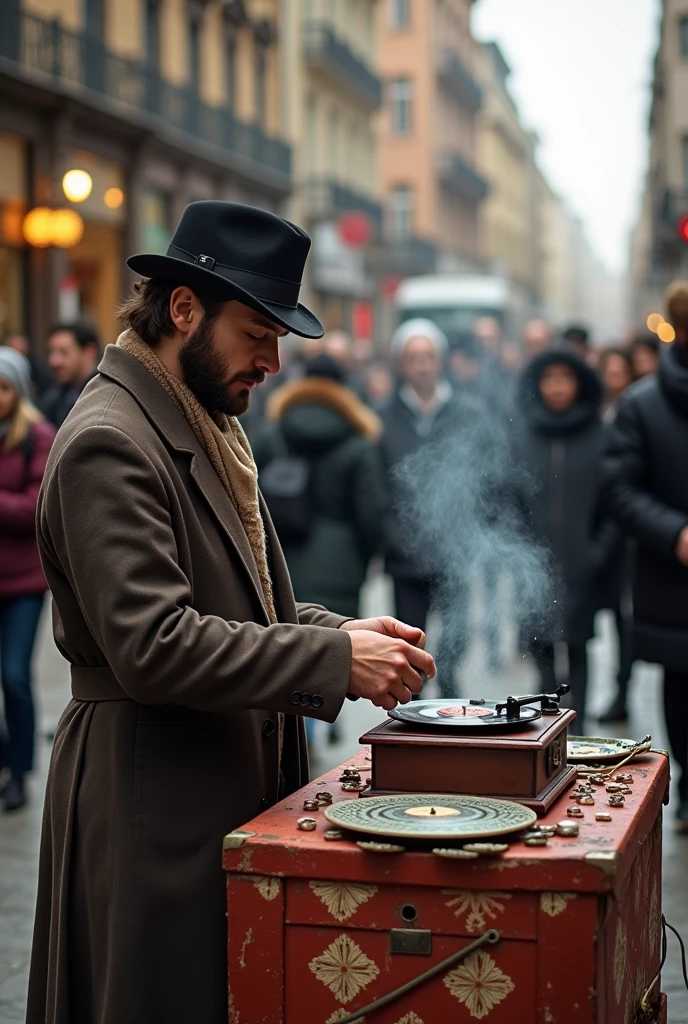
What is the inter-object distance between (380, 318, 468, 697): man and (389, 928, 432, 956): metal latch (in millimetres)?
4647

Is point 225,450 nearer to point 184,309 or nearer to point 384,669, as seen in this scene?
point 184,309

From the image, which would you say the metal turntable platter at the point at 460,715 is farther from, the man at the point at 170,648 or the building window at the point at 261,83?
the building window at the point at 261,83

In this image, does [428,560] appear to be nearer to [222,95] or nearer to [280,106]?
[222,95]

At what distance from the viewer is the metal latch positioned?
267 centimetres

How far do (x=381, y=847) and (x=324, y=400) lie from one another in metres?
5.18

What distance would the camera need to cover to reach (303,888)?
2715 millimetres

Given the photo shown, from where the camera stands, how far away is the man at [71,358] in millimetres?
9219

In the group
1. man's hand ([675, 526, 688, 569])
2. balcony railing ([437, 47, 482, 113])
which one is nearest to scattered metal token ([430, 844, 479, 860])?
man's hand ([675, 526, 688, 569])

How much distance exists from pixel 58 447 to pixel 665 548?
3767 mm

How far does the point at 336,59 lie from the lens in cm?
3791

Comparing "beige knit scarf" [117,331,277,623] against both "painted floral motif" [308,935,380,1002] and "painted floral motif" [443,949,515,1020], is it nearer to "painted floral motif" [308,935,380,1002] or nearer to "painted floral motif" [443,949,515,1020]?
"painted floral motif" [308,935,380,1002]

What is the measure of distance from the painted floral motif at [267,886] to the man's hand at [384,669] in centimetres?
39

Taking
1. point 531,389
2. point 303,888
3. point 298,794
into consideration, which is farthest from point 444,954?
point 531,389

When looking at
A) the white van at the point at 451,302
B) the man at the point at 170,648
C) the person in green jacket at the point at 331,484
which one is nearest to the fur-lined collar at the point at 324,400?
the person in green jacket at the point at 331,484
